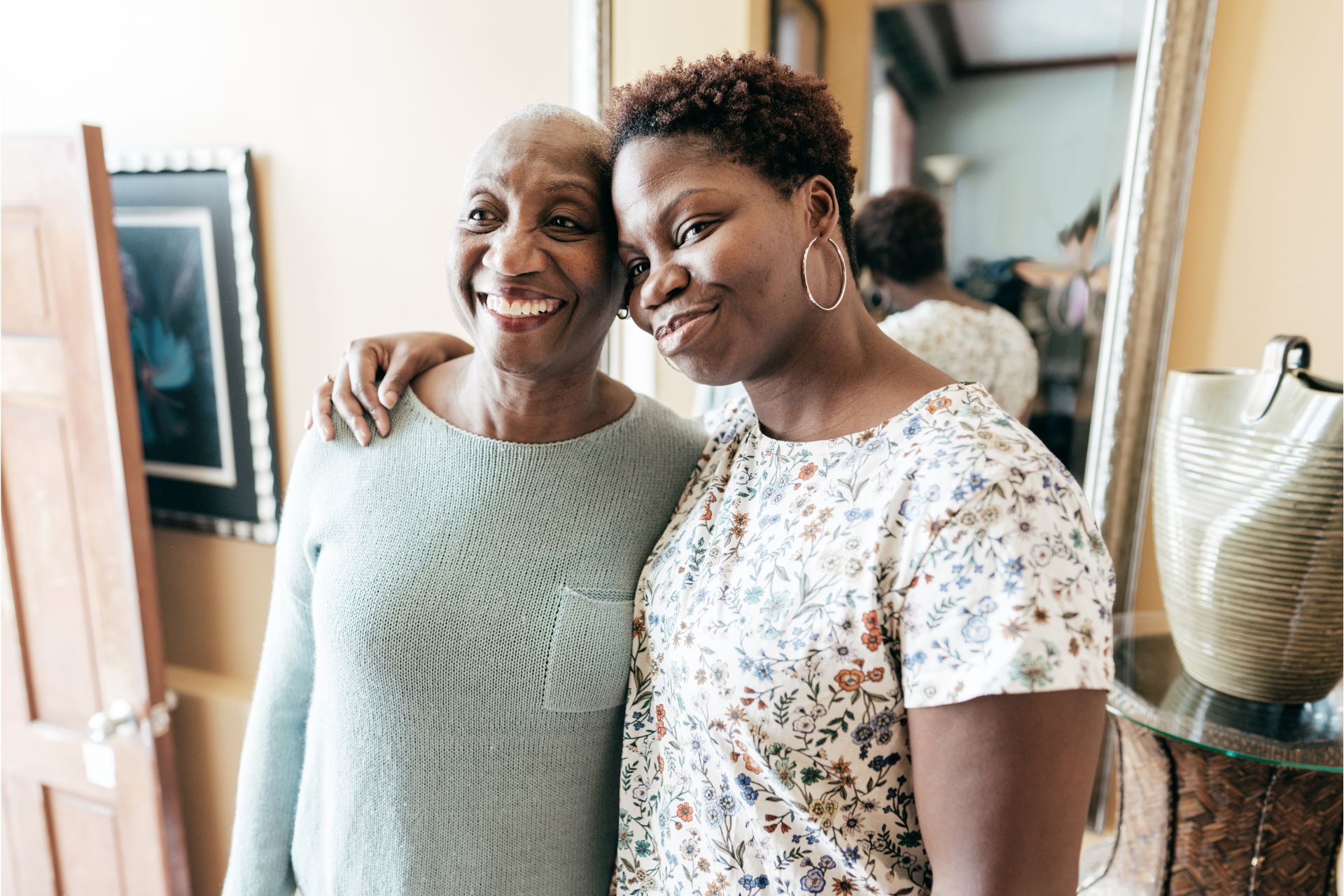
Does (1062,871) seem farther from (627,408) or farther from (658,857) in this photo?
(627,408)

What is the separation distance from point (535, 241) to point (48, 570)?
5.34ft

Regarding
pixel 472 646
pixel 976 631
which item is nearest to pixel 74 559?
pixel 472 646

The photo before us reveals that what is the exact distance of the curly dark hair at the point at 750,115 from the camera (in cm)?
80

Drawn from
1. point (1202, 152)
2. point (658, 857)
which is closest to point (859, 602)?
point (658, 857)

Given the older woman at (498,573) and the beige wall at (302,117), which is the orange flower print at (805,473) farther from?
the beige wall at (302,117)

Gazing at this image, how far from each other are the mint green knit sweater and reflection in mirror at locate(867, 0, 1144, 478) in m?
0.69

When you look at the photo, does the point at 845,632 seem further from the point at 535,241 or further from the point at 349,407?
the point at 349,407

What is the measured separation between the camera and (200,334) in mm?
1960

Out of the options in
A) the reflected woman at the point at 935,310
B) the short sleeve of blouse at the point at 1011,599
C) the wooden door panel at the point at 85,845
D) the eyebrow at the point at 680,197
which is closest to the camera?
the short sleeve of blouse at the point at 1011,599

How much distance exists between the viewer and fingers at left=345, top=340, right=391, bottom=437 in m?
1.04

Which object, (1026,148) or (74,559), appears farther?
(74,559)

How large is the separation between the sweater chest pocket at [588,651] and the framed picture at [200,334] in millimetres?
1302

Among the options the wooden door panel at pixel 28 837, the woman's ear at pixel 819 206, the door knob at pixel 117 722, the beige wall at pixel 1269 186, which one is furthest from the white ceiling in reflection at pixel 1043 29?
the wooden door panel at pixel 28 837

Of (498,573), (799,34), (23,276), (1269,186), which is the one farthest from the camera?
(23,276)
